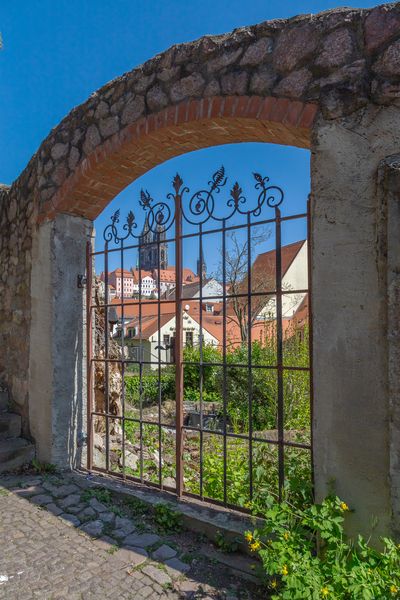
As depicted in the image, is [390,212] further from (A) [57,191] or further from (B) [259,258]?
(B) [259,258]

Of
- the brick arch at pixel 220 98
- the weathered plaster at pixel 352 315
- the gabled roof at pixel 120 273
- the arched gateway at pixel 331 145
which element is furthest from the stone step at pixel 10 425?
the weathered plaster at pixel 352 315

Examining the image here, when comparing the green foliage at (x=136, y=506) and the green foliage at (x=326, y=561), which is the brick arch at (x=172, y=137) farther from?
the green foliage at (x=136, y=506)

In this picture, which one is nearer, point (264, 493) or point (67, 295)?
point (264, 493)

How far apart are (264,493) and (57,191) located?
301 centimetres

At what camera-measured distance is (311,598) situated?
1.60 m

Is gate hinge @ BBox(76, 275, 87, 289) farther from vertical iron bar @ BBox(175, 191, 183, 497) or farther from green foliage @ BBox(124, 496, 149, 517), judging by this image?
green foliage @ BBox(124, 496, 149, 517)

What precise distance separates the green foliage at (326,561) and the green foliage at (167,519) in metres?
0.83

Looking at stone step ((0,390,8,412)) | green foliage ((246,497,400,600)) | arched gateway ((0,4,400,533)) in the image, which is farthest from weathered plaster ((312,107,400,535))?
stone step ((0,390,8,412))

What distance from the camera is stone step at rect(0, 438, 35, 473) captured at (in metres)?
3.55

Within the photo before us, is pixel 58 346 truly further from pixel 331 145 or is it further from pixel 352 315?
pixel 331 145

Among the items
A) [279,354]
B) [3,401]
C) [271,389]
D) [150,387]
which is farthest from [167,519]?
[150,387]

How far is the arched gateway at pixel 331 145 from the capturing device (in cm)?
193

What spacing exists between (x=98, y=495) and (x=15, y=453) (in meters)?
1.07


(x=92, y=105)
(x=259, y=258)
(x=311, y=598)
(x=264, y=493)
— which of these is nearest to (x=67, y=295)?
(x=92, y=105)
